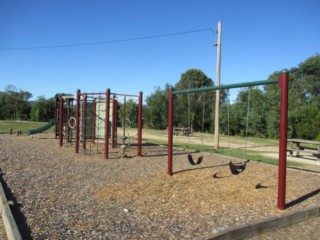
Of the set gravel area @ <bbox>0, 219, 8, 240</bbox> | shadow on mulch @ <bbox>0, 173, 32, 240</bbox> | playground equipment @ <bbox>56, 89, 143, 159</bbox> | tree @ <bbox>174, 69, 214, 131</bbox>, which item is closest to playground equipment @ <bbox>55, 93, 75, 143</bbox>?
playground equipment @ <bbox>56, 89, 143, 159</bbox>

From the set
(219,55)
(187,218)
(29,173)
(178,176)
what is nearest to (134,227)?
(187,218)

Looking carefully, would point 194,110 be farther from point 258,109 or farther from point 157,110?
point 157,110

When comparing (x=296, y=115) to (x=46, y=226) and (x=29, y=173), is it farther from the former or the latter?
(x=46, y=226)

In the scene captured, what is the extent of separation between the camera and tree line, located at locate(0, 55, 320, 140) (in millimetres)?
23609

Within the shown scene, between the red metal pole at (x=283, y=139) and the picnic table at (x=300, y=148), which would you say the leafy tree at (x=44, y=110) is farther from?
the red metal pole at (x=283, y=139)

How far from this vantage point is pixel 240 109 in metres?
27.3

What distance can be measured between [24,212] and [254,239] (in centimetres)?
320

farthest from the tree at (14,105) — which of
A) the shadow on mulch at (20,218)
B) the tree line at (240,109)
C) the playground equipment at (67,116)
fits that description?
the shadow on mulch at (20,218)

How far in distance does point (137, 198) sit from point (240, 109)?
2265 centimetres

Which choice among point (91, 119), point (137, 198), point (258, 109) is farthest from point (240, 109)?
point (137, 198)

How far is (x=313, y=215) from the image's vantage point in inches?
204

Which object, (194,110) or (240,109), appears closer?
(194,110)

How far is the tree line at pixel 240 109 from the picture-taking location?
2361 cm

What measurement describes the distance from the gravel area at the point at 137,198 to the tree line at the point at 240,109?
3.60m
